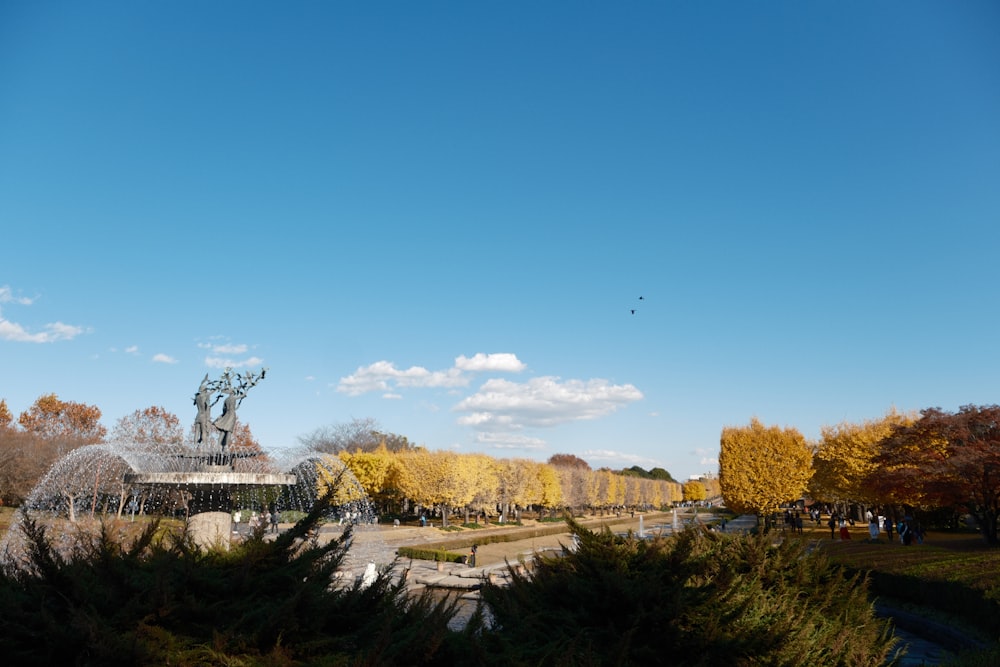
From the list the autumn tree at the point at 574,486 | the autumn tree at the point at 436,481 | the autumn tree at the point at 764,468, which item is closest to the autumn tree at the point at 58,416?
the autumn tree at the point at 436,481

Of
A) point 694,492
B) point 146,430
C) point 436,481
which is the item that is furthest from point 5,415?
point 694,492

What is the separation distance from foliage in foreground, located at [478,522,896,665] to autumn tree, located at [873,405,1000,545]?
61.2ft

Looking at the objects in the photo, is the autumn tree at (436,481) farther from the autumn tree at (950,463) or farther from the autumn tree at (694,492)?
the autumn tree at (694,492)

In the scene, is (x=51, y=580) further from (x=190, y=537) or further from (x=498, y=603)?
(x=498, y=603)

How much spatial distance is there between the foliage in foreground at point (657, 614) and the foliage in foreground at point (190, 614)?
0.95 metres

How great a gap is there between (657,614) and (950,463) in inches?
880

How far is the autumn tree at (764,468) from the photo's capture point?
38.4 metres

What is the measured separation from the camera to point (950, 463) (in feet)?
73.7

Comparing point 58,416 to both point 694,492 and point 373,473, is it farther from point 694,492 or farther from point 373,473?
point 694,492

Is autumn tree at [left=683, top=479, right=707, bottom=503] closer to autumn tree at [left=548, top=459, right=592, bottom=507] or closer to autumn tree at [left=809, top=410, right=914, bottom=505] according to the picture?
autumn tree at [left=548, top=459, right=592, bottom=507]

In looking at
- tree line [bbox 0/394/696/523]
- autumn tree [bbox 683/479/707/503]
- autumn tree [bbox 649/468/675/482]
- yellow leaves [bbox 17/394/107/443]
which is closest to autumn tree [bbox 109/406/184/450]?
tree line [bbox 0/394/696/523]

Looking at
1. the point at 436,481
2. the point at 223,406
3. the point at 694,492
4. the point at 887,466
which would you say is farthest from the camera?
the point at 694,492

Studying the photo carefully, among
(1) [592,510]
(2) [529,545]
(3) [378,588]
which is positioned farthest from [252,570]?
(1) [592,510]

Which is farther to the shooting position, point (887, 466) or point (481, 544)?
point (481, 544)
